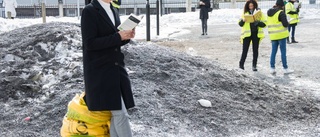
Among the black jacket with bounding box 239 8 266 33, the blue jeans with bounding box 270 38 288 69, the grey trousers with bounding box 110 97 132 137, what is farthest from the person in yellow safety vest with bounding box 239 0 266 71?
the grey trousers with bounding box 110 97 132 137

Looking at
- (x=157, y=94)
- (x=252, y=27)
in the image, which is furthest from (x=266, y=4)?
(x=157, y=94)

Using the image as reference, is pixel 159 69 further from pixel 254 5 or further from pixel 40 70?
pixel 254 5

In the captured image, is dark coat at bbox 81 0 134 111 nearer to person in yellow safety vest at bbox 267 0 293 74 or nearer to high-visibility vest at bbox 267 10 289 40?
person in yellow safety vest at bbox 267 0 293 74

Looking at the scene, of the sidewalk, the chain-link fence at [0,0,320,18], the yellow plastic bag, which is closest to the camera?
the yellow plastic bag

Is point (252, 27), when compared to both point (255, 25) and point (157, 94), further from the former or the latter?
point (157, 94)

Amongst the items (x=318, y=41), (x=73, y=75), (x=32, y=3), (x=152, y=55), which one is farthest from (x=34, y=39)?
(x=32, y=3)

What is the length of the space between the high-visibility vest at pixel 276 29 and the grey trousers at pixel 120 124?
6.23 m

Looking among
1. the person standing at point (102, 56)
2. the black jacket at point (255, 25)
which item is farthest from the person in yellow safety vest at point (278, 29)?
the person standing at point (102, 56)

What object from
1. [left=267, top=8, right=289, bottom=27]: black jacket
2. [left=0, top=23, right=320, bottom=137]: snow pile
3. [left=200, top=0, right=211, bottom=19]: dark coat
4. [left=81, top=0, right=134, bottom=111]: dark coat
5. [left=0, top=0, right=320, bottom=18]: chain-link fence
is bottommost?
[left=0, top=23, right=320, bottom=137]: snow pile

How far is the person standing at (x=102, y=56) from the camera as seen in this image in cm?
373

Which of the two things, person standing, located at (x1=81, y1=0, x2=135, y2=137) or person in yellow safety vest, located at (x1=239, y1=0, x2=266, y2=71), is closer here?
person standing, located at (x1=81, y1=0, x2=135, y2=137)

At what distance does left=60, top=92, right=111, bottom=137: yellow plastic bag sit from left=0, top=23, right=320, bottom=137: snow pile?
2.83ft

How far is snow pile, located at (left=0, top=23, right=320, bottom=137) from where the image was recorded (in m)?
5.34

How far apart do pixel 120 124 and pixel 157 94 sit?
6.52 ft
